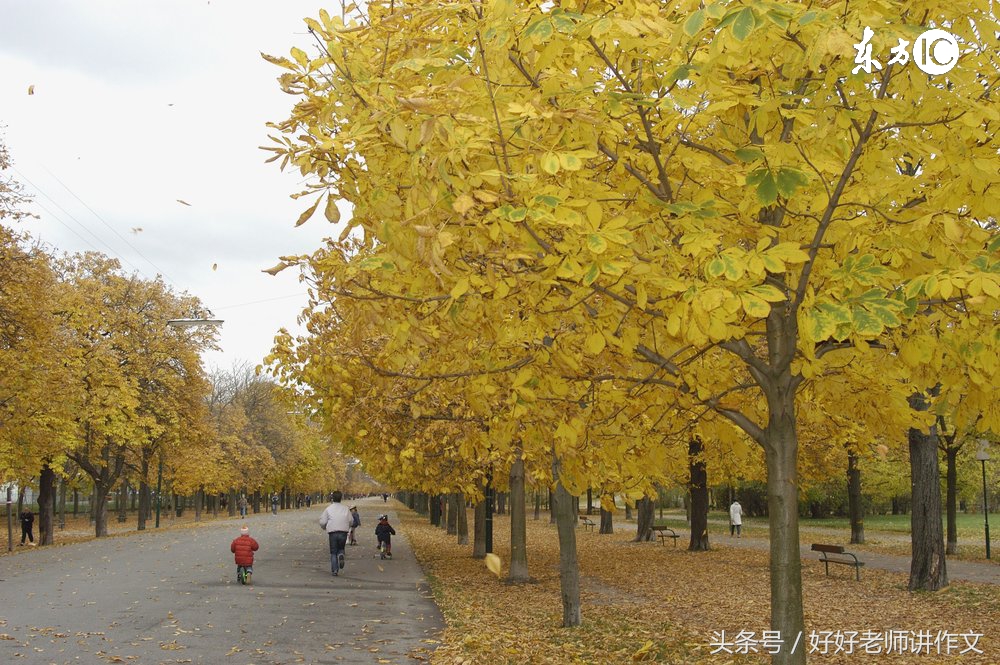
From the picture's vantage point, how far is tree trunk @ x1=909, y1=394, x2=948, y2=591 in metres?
14.2

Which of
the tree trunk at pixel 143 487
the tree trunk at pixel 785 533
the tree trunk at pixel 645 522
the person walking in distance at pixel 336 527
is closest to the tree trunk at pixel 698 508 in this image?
the tree trunk at pixel 645 522

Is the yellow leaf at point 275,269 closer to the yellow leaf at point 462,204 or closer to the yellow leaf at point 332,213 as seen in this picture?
the yellow leaf at point 332,213

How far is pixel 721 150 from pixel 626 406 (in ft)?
6.62

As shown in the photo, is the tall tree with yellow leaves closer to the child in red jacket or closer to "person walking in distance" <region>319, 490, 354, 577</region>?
the child in red jacket

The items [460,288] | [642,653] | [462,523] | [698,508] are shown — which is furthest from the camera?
[462,523]

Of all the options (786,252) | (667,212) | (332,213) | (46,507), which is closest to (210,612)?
(332,213)

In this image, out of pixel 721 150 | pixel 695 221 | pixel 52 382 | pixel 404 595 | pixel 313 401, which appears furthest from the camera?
pixel 52 382

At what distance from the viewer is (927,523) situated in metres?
14.2

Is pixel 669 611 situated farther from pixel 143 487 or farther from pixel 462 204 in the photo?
pixel 143 487

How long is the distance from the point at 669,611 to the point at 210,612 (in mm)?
6918

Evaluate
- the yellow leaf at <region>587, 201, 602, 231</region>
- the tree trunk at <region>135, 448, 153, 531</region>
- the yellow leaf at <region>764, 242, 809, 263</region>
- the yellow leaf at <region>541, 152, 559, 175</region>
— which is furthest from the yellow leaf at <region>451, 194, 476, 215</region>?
the tree trunk at <region>135, 448, 153, 531</region>

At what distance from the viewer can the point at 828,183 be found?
4.26 metres

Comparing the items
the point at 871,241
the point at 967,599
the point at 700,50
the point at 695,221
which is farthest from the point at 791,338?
the point at 967,599

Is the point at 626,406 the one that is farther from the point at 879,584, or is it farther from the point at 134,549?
the point at 134,549
